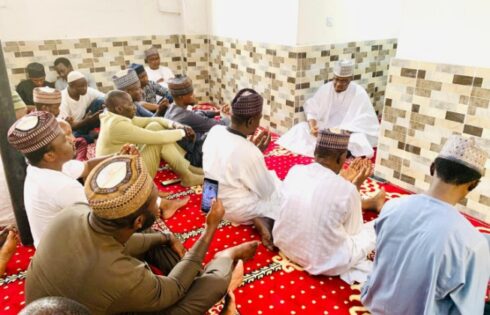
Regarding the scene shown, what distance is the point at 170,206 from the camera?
10.1 ft

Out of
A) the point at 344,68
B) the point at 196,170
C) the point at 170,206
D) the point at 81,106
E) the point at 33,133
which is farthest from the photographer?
the point at 81,106

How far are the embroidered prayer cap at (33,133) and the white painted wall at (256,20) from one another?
3042 millimetres

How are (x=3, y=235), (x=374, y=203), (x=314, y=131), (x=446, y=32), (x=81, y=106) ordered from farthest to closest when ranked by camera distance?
(x=81, y=106) → (x=314, y=131) → (x=374, y=203) → (x=446, y=32) → (x=3, y=235)

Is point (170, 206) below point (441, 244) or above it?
below

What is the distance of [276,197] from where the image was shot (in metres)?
2.87

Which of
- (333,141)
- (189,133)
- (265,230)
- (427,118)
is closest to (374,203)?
(427,118)

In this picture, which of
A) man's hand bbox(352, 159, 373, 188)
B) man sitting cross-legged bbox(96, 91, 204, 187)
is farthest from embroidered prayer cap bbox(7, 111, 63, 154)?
man's hand bbox(352, 159, 373, 188)

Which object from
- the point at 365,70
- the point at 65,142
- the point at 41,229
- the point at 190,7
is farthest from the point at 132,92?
the point at 365,70

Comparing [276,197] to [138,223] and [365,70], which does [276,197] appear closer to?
[138,223]

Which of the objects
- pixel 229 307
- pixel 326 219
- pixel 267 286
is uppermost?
pixel 326 219

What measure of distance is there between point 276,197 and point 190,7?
4182 mm

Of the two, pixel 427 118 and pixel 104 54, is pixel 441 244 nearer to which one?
pixel 427 118

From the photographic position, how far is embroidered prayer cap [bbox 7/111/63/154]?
1.89m

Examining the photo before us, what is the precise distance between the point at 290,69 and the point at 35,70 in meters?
Answer: 3.28
